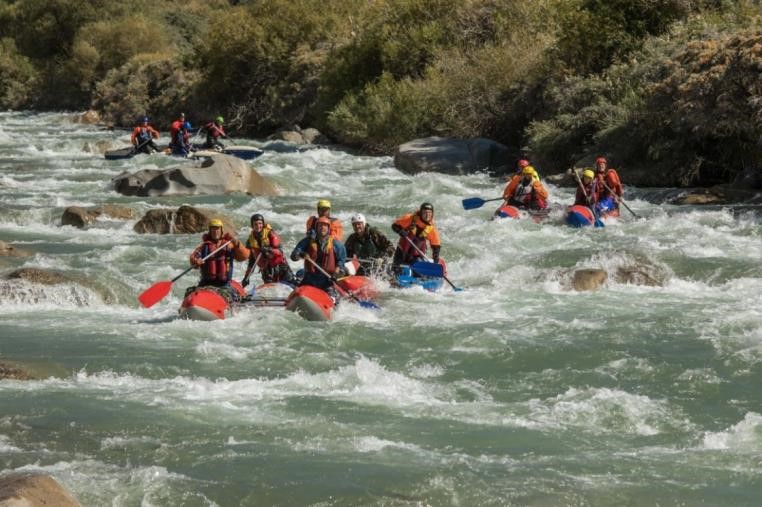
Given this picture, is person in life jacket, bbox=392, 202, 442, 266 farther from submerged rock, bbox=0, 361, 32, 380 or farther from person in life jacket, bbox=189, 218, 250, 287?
submerged rock, bbox=0, 361, 32, 380

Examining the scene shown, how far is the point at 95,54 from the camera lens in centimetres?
4741

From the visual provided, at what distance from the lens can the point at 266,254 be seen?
11.7 m

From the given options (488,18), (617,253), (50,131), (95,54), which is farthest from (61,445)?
(95,54)

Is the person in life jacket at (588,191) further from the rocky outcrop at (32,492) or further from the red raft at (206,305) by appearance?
the rocky outcrop at (32,492)

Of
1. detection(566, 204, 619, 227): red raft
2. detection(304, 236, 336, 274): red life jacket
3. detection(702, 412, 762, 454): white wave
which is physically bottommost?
detection(566, 204, 619, 227): red raft

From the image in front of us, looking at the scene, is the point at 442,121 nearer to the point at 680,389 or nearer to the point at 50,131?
the point at 50,131

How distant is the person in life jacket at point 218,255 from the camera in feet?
36.3

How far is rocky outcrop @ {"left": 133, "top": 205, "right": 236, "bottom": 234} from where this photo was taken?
15914 mm

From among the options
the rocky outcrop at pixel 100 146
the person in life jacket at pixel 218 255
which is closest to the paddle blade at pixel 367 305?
the person in life jacket at pixel 218 255

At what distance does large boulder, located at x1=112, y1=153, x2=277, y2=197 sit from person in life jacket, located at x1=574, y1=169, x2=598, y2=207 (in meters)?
6.24

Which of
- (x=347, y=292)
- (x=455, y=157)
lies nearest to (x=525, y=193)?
(x=347, y=292)

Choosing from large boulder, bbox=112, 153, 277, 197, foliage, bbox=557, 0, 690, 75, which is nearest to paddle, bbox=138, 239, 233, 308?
large boulder, bbox=112, 153, 277, 197

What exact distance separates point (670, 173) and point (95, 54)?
33492 millimetres

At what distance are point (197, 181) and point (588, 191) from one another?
7.14 metres
